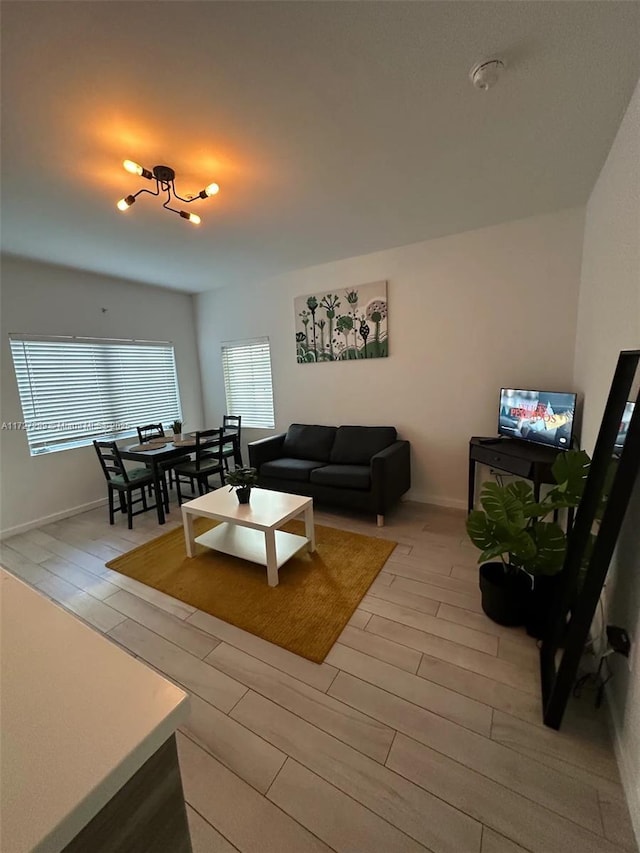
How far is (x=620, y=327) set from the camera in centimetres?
164

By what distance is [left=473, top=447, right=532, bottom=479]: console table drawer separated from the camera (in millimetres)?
2445

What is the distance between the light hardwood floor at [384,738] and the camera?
111 centimetres

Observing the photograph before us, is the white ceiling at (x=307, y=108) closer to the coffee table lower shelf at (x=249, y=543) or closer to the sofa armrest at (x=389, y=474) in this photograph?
the sofa armrest at (x=389, y=474)

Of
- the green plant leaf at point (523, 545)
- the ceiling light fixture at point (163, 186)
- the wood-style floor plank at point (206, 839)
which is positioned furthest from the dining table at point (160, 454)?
the green plant leaf at point (523, 545)

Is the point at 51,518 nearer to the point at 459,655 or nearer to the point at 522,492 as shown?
the point at 459,655

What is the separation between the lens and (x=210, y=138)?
1769 mm

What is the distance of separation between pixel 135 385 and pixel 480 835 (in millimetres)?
4860

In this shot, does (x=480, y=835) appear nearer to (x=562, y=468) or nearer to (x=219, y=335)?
(x=562, y=468)

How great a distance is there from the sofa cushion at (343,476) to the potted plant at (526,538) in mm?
Answer: 1384

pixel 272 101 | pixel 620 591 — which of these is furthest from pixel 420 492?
pixel 272 101

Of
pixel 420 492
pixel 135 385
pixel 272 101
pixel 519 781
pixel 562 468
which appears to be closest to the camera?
pixel 519 781

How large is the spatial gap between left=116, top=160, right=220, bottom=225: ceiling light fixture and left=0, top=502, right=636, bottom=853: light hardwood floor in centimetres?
259

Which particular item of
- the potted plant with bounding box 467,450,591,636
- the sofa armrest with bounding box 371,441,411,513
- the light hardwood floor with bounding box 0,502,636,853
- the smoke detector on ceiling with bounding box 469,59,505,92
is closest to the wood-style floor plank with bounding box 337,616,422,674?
the light hardwood floor with bounding box 0,502,636,853

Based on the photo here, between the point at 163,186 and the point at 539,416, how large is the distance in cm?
313
